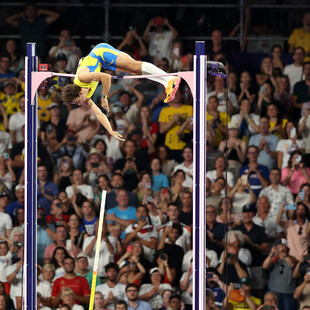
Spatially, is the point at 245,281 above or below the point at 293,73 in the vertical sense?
below

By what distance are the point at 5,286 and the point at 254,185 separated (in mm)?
4362

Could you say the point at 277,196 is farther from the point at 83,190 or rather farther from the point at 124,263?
the point at 83,190

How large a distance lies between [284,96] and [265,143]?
1.15 m

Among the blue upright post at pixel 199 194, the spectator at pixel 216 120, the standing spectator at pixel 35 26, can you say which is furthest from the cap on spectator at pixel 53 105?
the blue upright post at pixel 199 194

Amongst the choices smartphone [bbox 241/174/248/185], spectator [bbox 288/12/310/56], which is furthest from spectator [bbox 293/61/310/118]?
smartphone [bbox 241/174/248/185]

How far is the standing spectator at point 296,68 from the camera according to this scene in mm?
17750

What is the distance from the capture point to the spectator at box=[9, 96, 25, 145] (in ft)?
56.8

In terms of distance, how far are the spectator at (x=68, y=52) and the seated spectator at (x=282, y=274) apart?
5376mm

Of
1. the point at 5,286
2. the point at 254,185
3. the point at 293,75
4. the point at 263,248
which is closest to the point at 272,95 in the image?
the point at 293,75

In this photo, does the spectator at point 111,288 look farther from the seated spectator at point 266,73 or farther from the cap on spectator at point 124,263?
the seated spectator at point 266,73

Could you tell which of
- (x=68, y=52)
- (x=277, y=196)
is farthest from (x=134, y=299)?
(x=68, y=52)

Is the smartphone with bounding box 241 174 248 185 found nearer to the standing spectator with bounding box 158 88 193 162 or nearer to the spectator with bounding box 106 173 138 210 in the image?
the standing spectator with bounding box 158 88 193 162

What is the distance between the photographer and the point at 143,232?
52.0 feet

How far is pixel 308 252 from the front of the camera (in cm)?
1562
